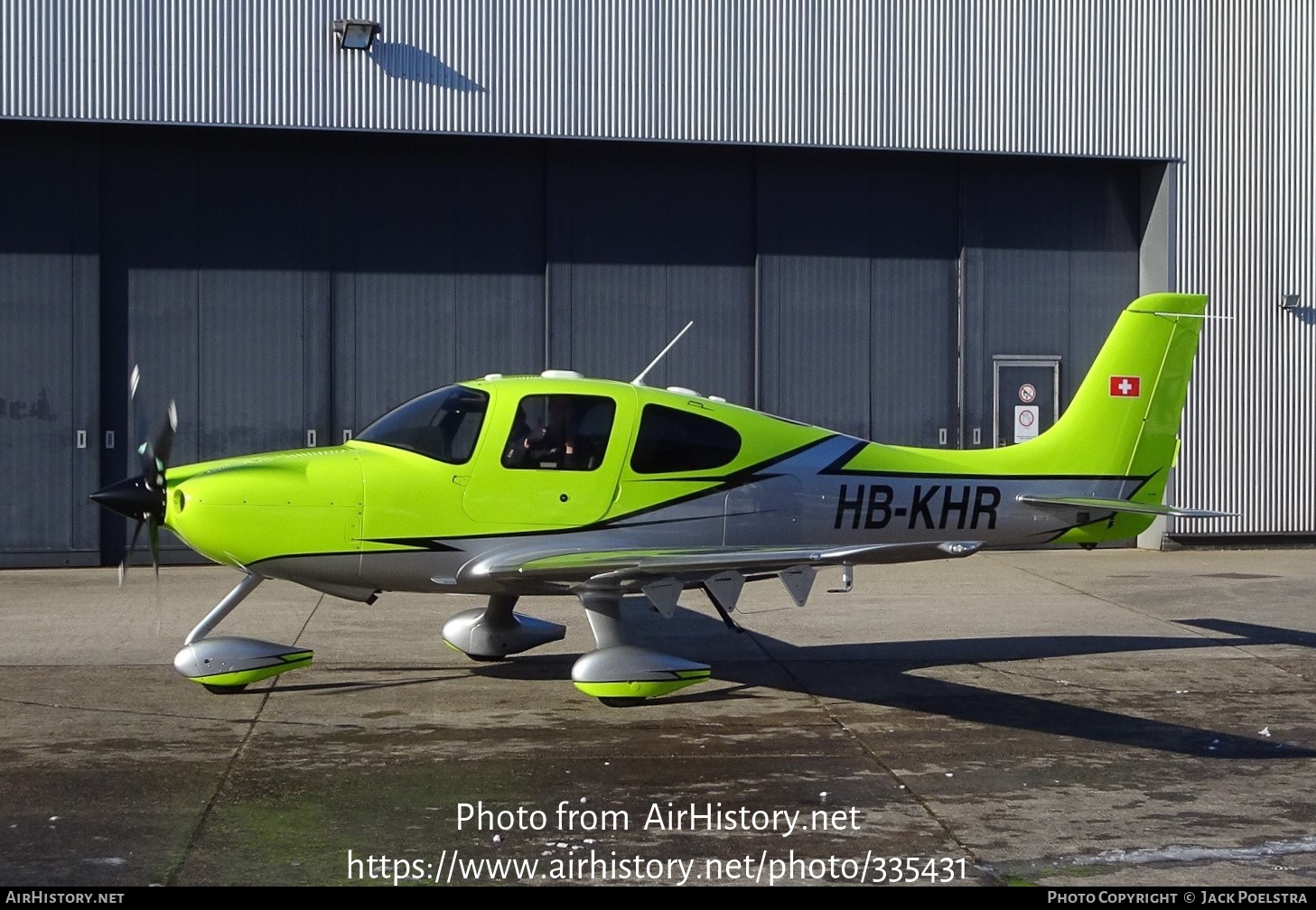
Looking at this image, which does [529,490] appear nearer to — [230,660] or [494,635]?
[494,635]

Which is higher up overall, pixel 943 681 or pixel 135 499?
pixel 135 499

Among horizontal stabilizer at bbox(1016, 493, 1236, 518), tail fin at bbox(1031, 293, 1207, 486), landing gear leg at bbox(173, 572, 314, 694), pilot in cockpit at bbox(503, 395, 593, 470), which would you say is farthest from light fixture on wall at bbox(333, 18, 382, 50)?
horizontal stabilizer at bbox(1016, 493, 1236, 518)

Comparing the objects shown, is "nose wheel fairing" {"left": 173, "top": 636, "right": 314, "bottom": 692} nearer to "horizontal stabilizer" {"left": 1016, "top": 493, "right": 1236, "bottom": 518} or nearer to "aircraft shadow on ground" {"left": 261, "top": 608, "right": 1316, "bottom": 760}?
"aircraft shadow on ground" {"left": 261, "top": 608, "right": 1316, "bottom": 760}

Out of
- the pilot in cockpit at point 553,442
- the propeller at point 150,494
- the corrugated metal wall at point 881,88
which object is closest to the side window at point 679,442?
the pilot in cockpit at point 553,442

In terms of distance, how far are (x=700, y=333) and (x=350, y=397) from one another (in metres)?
4.33

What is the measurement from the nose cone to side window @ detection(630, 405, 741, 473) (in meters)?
2.95

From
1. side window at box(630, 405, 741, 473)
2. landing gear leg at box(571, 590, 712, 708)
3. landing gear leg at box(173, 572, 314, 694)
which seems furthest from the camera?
side window at box(630, 405, 741, 473)

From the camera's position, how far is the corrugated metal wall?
51.6 feet

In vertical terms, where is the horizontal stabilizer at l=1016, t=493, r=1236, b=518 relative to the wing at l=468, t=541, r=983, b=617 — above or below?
above

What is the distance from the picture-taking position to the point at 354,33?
52.3 ft

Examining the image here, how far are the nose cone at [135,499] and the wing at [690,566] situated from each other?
2.00m

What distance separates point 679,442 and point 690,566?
146 cm

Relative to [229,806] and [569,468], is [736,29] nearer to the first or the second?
[569,468]

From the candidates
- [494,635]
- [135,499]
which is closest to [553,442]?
[494,635]
